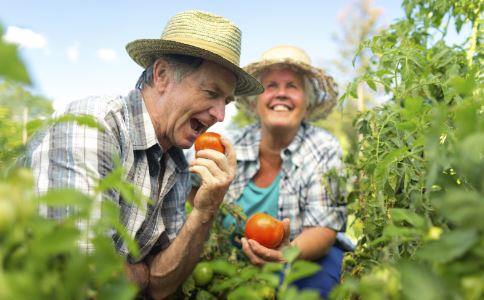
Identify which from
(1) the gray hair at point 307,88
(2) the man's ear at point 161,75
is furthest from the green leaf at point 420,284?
(1) the gray hair at point 307,88

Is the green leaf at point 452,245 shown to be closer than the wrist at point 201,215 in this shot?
Yes

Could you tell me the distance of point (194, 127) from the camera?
2111 millimetres

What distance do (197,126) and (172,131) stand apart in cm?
16

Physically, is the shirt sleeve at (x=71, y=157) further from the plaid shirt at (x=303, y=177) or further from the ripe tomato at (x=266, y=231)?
the plaid shirt at (x=303, y=177)

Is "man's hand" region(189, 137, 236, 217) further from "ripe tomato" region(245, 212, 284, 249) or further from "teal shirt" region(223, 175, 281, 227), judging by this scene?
"teal shirt" region(223, 175, 281, 227)

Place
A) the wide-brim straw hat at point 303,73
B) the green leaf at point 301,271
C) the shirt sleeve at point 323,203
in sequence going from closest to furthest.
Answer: the green leaf at point 301,271 < the shirt sleeve at point 323,203 < the wide-brim straw hat at point 303,73

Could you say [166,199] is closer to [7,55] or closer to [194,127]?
[194,127]

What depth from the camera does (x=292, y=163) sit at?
2865 millimetres

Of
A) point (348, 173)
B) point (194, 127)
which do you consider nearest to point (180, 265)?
point (194, 127)

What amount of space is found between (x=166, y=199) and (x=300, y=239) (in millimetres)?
779

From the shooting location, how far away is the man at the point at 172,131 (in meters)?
1.85

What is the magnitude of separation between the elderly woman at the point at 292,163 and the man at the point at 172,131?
0.71m

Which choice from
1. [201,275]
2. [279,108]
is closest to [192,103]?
[201,275]

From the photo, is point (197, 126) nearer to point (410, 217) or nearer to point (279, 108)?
point (279, 108)
